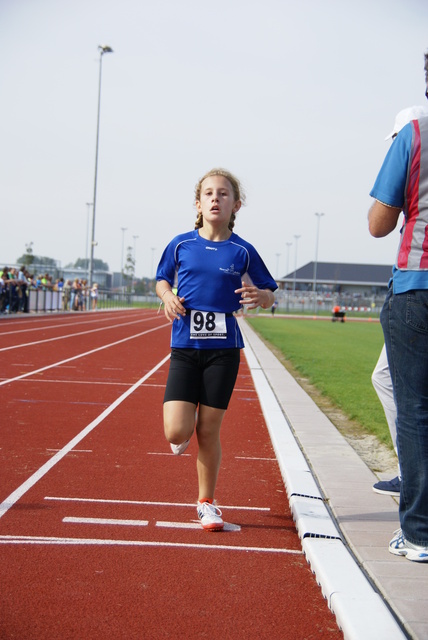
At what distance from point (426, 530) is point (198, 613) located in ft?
3.90

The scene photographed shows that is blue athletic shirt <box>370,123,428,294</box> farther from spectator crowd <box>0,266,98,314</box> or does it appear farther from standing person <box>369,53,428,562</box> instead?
spectator crowd <box>0,266,98,314</box>

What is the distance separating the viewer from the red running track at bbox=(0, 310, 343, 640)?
3.23 meters

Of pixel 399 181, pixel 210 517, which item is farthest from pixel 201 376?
pixel 399 181

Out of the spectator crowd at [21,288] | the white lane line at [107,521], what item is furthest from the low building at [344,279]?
the white lane line at [107,521]

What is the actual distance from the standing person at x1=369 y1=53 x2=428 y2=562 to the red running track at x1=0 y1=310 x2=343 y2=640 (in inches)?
24.5

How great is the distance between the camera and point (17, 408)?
8.67 m

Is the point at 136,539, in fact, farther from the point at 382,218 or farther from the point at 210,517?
the point at 382,218

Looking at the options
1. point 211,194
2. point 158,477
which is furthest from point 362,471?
point 211,194

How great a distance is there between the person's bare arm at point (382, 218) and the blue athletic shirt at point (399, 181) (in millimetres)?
35

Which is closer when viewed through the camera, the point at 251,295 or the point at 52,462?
the point at 251,295

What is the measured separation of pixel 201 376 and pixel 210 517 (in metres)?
0.80

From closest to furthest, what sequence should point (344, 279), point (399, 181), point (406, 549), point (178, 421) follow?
1. point (399, 181)
2. point (406, 549)
3. point (178, 421)
4. point (344, 279)

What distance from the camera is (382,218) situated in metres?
3.76

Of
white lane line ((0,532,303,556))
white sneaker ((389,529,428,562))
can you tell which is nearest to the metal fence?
white lane line ((0,532,303,556))
